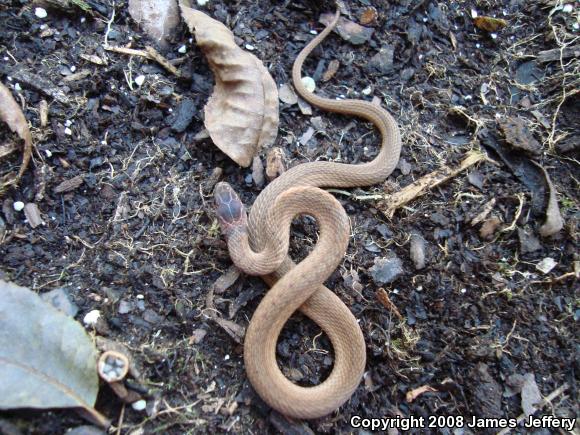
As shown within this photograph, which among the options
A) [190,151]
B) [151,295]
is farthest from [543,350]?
[190,151]

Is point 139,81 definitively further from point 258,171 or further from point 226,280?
point 226,280

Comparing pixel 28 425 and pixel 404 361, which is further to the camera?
pixel 404 361

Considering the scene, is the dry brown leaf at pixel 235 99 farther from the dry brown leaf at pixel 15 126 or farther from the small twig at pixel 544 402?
the small twig at pixel 544 402

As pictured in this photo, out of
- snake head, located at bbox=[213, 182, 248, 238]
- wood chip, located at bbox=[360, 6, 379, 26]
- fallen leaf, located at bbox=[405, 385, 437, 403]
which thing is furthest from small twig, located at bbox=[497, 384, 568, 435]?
wood chip, located at bbox=[360, 6, 379, 26]

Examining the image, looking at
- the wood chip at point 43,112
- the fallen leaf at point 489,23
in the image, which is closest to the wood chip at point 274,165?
the wood chip at point 43,112

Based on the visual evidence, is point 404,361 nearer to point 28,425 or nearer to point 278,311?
point 278,311

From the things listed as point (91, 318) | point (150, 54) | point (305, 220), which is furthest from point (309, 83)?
point (91, 318)
